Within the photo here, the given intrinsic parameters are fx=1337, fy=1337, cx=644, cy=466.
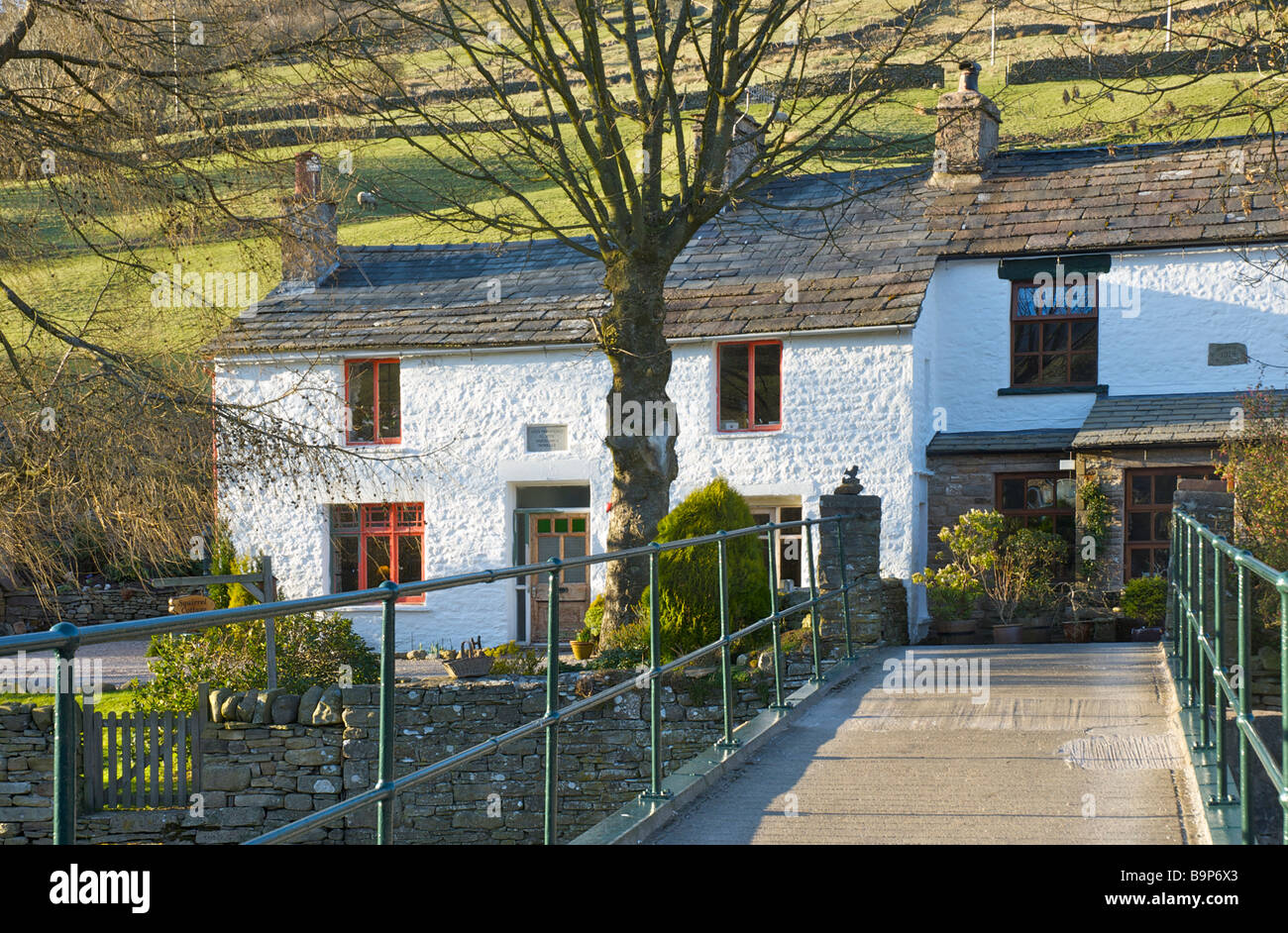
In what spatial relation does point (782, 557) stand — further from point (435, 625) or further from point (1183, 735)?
point (1183, 735)

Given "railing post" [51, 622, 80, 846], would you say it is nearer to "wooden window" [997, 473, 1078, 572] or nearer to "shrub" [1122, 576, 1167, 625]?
"shrub" [1122, 576, 1167, 625]

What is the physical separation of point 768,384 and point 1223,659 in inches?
625

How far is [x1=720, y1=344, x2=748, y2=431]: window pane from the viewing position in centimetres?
2122

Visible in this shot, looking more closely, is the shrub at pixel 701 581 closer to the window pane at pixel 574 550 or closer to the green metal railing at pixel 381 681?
the green metal railing at pixel 381 681

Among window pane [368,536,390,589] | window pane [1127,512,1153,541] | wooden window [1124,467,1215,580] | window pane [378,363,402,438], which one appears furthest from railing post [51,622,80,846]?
window pane [378,363,402,438]

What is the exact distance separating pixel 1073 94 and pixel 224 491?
6785 millimetres

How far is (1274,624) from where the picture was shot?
1099cm

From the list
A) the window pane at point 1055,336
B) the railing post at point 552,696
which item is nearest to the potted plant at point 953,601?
the window pane at point 1055,336

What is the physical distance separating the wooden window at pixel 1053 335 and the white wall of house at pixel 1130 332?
21 centimetres

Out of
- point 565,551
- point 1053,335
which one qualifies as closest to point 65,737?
point 565,551

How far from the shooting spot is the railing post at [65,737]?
2527 millimetres

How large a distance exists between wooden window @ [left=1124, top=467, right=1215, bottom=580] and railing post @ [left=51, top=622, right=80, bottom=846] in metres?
18.3

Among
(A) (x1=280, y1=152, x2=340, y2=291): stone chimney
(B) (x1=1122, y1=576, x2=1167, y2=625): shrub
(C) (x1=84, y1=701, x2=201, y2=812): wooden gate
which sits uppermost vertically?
(A) (x1=280, y1=152, x2=340, y2=291): stone chimney
